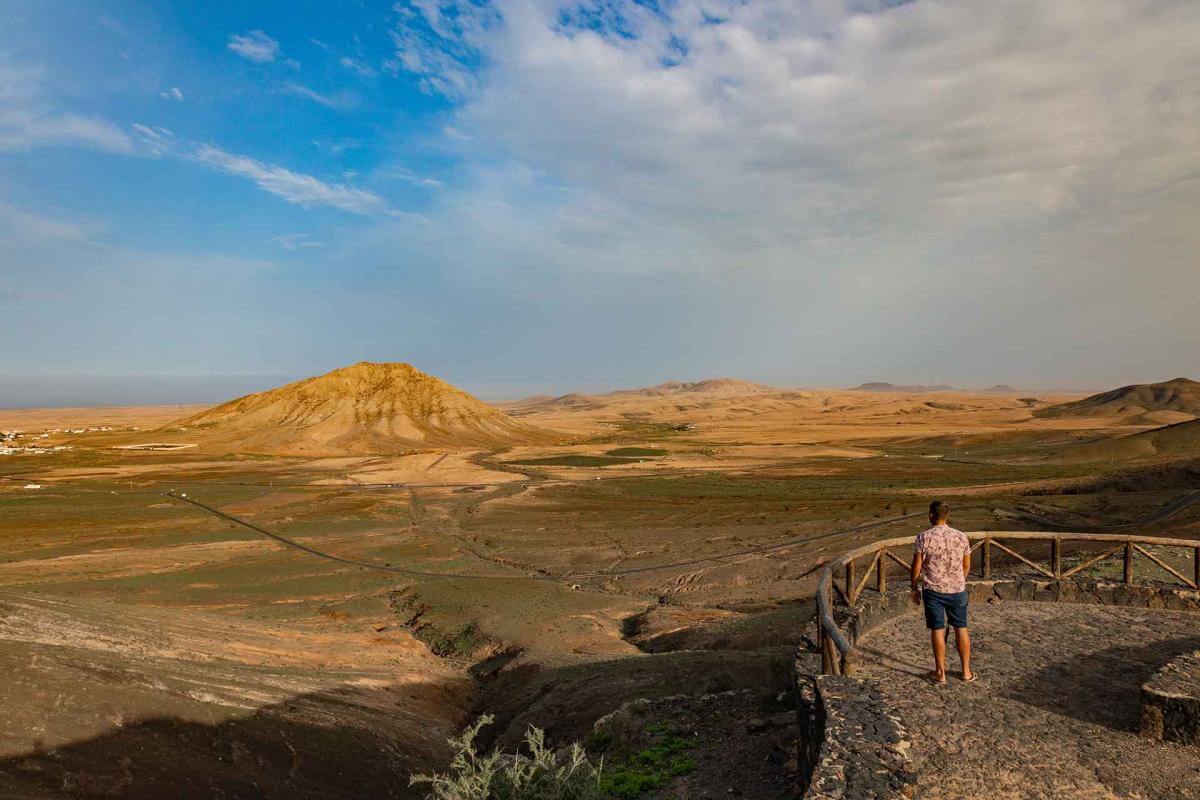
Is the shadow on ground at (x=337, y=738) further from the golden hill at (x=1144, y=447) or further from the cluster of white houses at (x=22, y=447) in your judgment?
the cluster of white houses at (x=22, y=447)

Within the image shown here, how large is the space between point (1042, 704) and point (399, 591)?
2115 cm

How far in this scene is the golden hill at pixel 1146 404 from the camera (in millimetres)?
101925

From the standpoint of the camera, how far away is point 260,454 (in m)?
75.7

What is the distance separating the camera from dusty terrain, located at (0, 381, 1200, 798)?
1134 cm

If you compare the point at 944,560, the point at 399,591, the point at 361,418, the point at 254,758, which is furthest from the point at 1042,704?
the point at 361,418

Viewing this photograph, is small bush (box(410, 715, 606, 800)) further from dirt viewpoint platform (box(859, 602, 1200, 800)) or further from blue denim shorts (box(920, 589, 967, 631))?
blue denim shorts (box(920, 589, 967, 631))

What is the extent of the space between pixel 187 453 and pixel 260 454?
7809 millimetres

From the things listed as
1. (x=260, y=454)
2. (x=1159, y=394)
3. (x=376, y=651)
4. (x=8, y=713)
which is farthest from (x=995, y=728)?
(x=1159, y=394)

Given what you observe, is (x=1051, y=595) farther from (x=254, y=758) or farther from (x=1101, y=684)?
(x=254, y=758)

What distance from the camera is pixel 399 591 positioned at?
24.9 metres

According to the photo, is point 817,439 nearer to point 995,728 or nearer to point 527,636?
point 527,636

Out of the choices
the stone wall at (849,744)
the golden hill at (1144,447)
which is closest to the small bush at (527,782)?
the stone wall at (849,744)

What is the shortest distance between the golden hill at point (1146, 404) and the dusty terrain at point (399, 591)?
188ft

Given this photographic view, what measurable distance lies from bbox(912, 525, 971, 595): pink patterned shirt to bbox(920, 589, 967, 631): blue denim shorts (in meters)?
0.08
